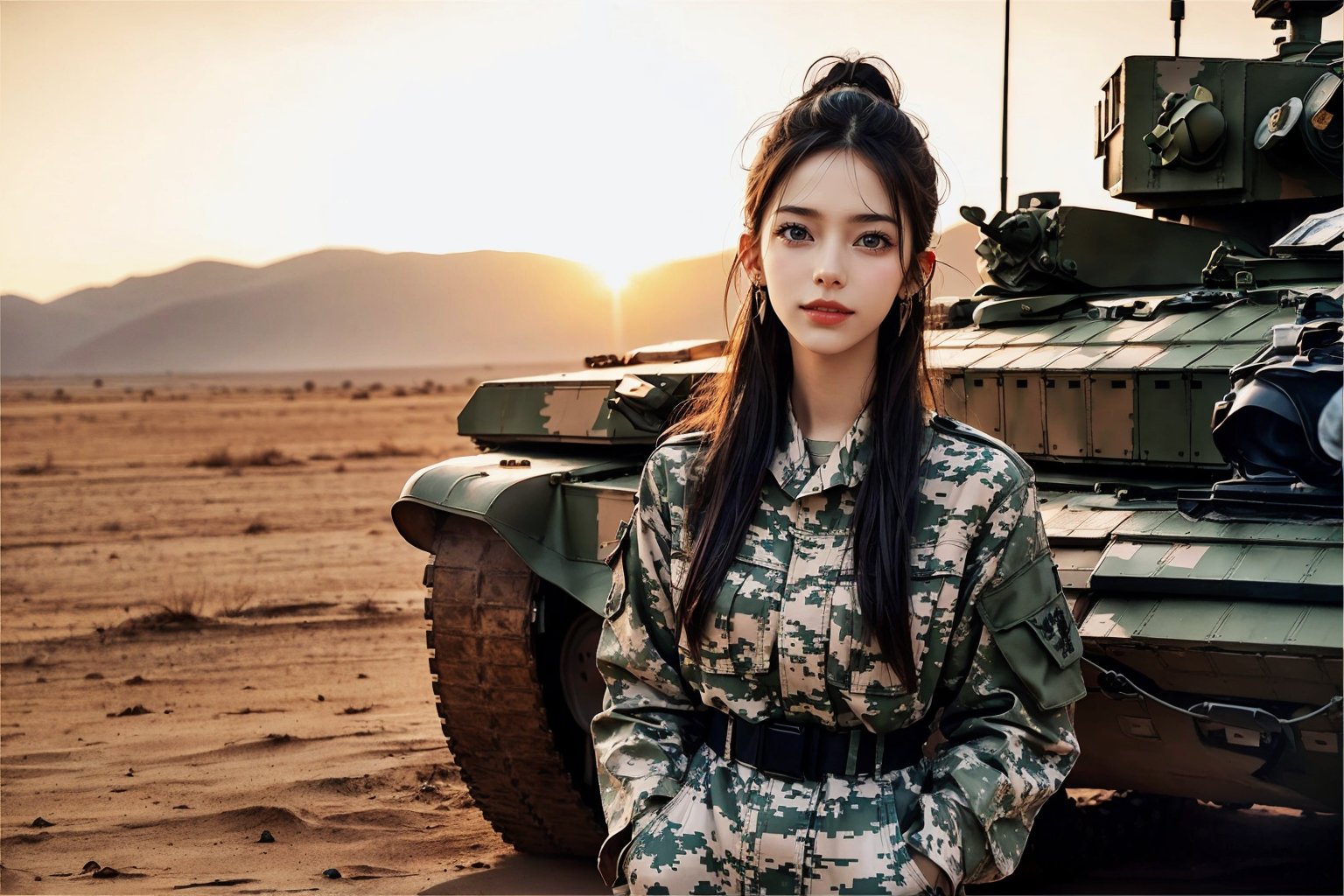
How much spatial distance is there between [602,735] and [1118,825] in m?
3.51

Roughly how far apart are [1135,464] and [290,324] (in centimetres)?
11245

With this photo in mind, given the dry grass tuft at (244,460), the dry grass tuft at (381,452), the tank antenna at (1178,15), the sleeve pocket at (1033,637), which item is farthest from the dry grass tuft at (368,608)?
the dry grass tuft at (381,452)

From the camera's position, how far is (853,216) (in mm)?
2074

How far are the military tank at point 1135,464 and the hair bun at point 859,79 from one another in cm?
48

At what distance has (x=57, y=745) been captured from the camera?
6426 millimetres

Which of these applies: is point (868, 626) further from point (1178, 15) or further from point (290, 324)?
point (290, 324)

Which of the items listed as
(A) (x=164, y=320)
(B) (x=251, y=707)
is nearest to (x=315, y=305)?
(A) (x=164, y=320)

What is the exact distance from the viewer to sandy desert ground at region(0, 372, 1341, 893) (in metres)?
4.89

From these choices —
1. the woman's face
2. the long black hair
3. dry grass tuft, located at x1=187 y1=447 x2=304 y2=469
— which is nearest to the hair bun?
the long black hair

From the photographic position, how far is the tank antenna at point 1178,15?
6172 mm

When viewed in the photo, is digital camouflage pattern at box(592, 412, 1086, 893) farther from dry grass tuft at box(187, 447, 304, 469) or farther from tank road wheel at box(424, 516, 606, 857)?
dry grass tuft at box(187, 447, 304, 469)

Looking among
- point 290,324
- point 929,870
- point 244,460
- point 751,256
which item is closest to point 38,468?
point 244,460

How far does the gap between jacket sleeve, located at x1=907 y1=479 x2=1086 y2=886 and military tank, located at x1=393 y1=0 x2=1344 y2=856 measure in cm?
53

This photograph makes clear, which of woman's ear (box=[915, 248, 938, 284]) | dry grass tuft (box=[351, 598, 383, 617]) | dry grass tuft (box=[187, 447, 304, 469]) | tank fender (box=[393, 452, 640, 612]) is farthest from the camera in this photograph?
dry grass tuft (box=[187, 447, 304, 469])
